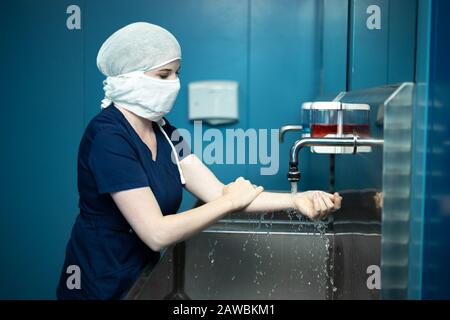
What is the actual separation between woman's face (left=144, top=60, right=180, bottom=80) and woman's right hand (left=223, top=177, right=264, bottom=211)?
251mm

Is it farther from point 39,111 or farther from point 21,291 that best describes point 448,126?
point 21,291

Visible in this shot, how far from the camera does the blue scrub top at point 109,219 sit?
0.99 m

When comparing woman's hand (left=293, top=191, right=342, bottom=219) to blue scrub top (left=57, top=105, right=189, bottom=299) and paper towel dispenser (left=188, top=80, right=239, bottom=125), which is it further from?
paper towel dispenser (left=188, top=80, right=239, bottom=125)

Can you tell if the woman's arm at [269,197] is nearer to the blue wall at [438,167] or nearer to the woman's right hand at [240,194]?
the woman's right hand at [240,194]

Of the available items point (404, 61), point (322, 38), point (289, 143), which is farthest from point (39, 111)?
point (404, 61)

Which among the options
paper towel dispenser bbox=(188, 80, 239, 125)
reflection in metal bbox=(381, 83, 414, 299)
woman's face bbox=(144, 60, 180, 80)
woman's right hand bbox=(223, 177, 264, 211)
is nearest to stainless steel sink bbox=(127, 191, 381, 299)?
woman's right hand bbox=(223, 177, 264, 211)

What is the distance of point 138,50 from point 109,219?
33cm

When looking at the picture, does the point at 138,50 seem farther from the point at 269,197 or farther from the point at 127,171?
the point at 269,197

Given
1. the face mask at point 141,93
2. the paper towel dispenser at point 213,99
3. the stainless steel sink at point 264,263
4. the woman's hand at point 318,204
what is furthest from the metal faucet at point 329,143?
the paper towel dispenser at point 213,99

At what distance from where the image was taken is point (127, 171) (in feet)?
3.08

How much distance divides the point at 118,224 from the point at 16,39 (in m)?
1.21

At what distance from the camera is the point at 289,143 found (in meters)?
1.95

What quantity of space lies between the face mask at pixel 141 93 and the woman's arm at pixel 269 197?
191mm

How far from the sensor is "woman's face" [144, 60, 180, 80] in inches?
42.1
